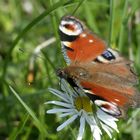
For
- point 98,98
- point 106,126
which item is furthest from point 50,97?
point 98,98

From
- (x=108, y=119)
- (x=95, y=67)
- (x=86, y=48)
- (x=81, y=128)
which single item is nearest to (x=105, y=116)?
(x=108, y=119)

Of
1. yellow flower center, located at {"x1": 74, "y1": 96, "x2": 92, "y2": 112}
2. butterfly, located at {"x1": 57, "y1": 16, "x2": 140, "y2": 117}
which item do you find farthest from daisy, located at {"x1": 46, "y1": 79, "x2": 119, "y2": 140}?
butterfly, located at {"x1": 57, "y1": 16, "x2": 140, "y2": 117}

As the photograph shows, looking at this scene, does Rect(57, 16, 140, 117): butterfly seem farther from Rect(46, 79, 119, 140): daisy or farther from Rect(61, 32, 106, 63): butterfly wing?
Rect(46, 79, 119, 140): daisy

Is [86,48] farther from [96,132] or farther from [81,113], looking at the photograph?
[96,132]

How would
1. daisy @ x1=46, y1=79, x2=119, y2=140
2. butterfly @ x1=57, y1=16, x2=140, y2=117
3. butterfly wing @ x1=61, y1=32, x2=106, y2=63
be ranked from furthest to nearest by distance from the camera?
1. butterfly wing @ x1=61, y1=32, x2=106, y2=63
2. daisy @ x1=46, y1=79, x2=119, y2=140
3. butterfly @ x1=57, y1=16, x2=140, y2=117

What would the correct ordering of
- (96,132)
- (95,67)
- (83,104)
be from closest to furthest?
(96,132)
(83,104)
(95,67)

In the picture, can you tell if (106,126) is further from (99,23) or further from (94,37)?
(99,23)
